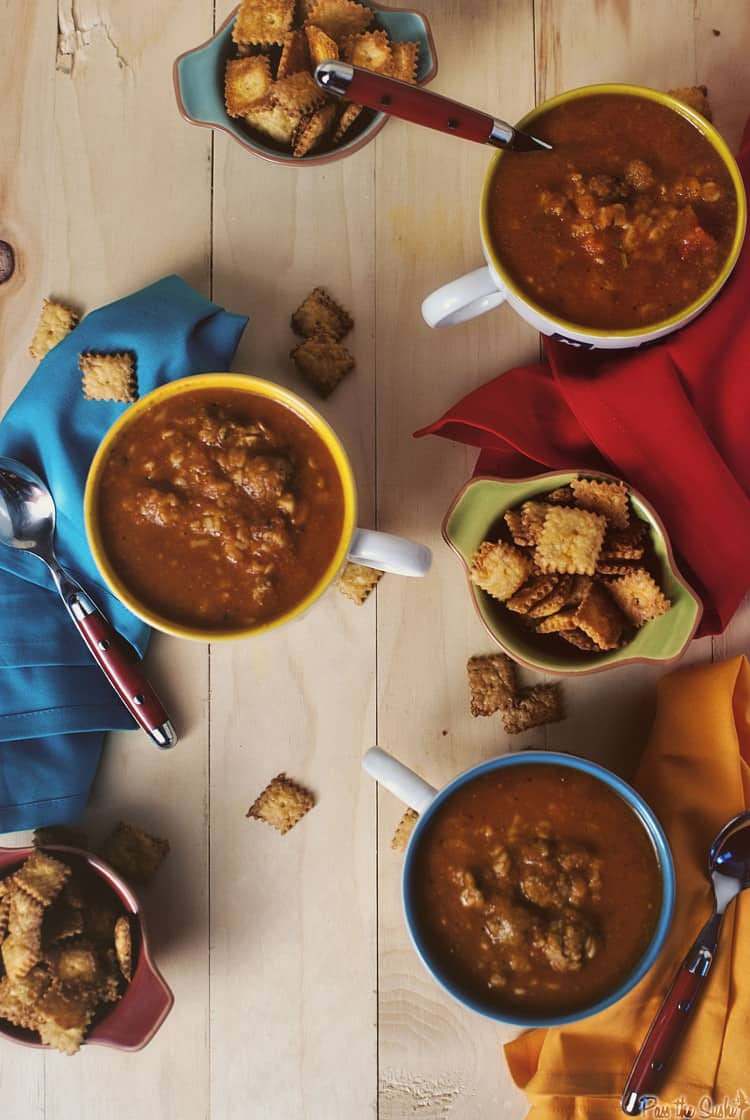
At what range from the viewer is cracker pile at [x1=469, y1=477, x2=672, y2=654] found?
1.73m

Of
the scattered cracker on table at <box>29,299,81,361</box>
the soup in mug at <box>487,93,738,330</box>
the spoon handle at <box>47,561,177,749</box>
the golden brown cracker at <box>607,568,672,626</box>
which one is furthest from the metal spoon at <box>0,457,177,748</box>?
the soup in mug at <box>487,93,738,330</box>

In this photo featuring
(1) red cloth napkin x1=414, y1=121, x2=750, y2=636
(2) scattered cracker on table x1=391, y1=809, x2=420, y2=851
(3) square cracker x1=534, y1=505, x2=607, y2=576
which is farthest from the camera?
(2) scattered cracker on table x1=391, y1=809, x2=420, y2=851

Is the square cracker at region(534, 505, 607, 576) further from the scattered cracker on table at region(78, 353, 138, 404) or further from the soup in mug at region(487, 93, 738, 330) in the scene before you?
the scattered cracker on table at region(78, 353, 138, 404)

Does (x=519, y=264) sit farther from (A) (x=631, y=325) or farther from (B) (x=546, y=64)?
(B) (x=546, y=64)

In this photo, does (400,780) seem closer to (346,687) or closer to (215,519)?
(346,687)

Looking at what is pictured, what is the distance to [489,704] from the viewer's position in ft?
6.40

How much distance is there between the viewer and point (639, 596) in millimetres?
1733

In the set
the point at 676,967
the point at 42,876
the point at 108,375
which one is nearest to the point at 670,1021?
the point at 676,967

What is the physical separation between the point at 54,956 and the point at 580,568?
116cm

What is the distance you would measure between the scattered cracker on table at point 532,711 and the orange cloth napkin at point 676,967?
0.20 metres

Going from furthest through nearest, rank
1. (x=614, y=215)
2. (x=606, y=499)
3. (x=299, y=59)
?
(x=299, y=59), (x=606, y=499), (x=614, y=215)

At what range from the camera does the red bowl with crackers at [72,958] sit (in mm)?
1793

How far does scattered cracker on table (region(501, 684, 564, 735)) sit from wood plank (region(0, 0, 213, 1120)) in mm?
609

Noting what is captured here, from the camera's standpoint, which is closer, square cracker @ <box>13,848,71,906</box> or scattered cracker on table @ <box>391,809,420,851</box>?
square cracker @ <box>13,848,71,906</box>
